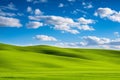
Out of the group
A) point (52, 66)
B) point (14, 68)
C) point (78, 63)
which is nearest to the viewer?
point (14, 68)

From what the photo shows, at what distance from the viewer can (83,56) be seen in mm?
90625

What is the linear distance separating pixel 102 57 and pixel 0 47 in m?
28.4

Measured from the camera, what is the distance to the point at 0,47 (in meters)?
97.6

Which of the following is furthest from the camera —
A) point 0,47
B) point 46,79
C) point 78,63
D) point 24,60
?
point 0,47

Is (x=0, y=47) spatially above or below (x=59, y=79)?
above

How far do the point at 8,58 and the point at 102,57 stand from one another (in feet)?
115

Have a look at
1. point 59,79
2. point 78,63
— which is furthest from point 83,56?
point 59,79

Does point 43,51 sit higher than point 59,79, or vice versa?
point 43,51

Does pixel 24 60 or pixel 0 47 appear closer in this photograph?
pixel 24 60

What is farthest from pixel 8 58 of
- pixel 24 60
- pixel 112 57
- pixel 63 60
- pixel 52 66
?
pixel 112 57

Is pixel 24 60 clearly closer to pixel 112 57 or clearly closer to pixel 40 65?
pixel 40 65

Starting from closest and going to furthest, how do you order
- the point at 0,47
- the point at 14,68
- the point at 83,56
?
the point at 14,68 → the point at 83,56 → the point at 0,47

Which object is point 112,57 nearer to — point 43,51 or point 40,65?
point 43,51

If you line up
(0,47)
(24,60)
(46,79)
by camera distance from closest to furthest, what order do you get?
(46,79) < (24,60) < (0,47)
